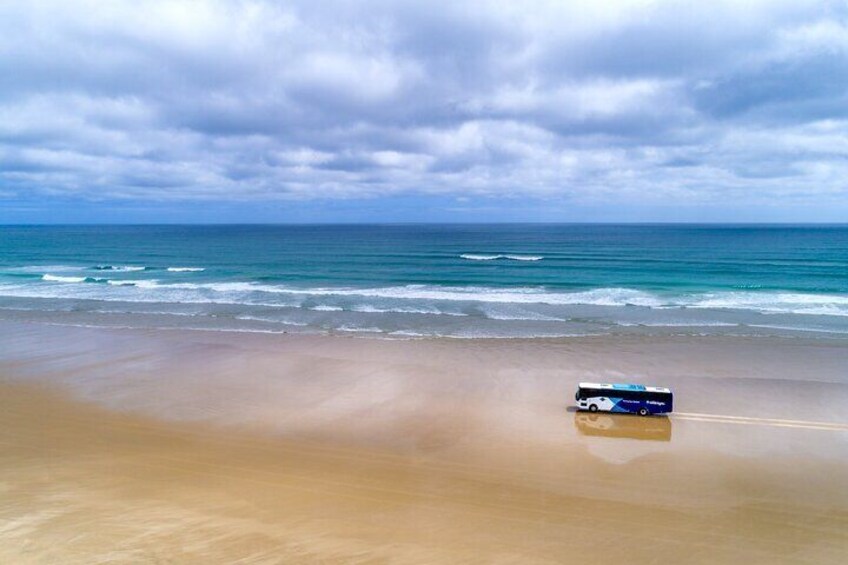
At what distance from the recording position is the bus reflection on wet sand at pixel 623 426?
1543cm

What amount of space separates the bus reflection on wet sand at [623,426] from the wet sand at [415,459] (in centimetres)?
8

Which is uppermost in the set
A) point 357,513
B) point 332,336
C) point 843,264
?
point 843,264

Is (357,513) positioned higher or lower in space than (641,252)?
lower

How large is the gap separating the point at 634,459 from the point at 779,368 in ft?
41.3

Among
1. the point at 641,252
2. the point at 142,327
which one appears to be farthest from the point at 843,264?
the point at 142,327

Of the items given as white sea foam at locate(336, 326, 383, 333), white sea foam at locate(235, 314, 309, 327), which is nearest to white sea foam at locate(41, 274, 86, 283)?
white sea foam at locate(235, 314, 309, 327)

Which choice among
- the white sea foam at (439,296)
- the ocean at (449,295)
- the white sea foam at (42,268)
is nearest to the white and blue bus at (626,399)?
the ocean at (449,295)

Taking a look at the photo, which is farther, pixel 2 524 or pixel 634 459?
pixel 634 459

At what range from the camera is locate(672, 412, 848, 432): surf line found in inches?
626

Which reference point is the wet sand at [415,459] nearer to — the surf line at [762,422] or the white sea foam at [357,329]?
the surf line at [762,422]

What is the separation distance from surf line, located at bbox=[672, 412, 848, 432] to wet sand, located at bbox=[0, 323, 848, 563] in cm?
8

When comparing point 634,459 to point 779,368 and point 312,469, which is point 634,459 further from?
point 779,368

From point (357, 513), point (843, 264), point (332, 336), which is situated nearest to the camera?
point (357, 513)

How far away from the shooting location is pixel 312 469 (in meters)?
13.3
